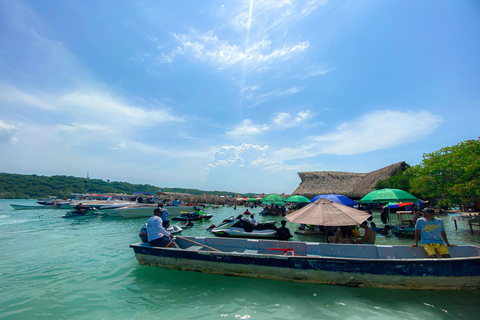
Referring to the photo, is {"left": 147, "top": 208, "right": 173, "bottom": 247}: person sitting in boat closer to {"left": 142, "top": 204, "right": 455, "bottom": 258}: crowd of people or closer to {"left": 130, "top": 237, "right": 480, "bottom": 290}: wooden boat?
{"left": 142, "top": 204, "right": 455, "bottom": 258}: crowd of people

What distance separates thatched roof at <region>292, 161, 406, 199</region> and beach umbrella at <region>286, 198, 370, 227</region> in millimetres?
26070

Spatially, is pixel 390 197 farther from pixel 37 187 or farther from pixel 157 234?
pixel 37 187

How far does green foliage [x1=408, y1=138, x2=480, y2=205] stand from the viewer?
10555 millimetres

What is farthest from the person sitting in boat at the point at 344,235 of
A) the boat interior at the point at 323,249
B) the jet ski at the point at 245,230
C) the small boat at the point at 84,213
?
the small boat at the point at 84,213

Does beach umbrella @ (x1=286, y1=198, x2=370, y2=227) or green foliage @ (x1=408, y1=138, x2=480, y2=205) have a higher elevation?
green foliage @ (x1=408, y1=138, x2=480, y2=205)

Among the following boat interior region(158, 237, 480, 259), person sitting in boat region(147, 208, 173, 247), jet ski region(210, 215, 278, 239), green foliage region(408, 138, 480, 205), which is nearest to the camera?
boat interior region(158, 237, 480, 259)

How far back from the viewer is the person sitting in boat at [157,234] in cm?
790

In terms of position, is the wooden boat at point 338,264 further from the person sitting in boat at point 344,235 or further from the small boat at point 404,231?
the small boat at point 404,231

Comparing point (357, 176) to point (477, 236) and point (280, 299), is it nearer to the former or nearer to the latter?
point (477, 236)

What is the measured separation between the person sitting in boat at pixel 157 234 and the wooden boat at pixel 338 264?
0.34 meters

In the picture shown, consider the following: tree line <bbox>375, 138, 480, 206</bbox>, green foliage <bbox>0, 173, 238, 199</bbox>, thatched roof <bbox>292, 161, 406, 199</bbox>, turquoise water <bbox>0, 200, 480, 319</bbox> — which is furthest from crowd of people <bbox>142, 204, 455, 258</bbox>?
green foliage <bbox>0, 173, 238, 199</bbox>

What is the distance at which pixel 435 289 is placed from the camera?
18.2 feet

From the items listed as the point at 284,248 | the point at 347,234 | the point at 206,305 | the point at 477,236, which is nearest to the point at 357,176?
the point at 477,236

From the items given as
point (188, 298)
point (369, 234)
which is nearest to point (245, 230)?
point (369, 234)
